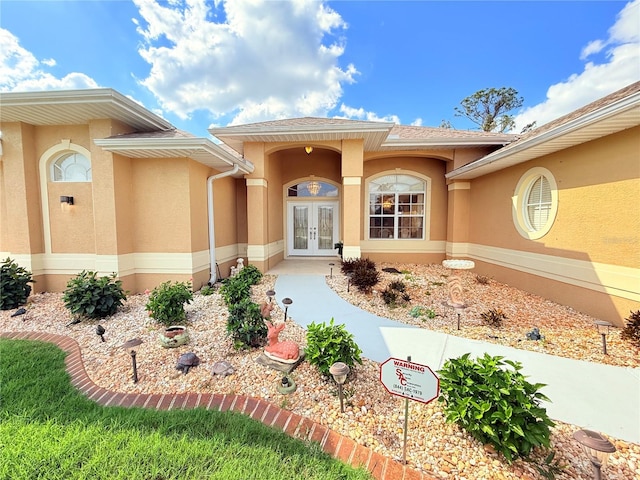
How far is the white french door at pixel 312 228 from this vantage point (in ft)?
33.3

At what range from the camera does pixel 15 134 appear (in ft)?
18.7

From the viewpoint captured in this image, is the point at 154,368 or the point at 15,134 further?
the point at 15,134

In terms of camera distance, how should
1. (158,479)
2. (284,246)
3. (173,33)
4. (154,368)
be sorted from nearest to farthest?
1. (158,479)
2. (154,368)
3. (173,33)
4. (284,246)

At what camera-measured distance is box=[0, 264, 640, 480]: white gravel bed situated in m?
1.90

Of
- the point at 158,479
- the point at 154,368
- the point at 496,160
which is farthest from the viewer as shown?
the point at 496,160

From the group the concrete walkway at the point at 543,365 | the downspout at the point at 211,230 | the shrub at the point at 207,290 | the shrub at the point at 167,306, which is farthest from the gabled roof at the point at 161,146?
the concrete walkway at the point at 543,365

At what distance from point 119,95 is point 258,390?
6.23m

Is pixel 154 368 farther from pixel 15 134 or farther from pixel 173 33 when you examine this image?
pixel 173 33

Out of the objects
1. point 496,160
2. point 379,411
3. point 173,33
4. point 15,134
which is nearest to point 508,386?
point 379,411

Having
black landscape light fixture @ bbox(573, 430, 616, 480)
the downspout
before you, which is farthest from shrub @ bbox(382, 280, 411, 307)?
the downspout

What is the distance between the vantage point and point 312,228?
10.3m

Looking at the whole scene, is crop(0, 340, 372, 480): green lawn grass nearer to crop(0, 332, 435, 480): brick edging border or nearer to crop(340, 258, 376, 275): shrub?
crop(0, 332, 435, 480): brick edging border

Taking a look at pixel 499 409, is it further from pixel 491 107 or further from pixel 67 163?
pixel 491 107

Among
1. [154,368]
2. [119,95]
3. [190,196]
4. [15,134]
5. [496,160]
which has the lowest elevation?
[154,368]
